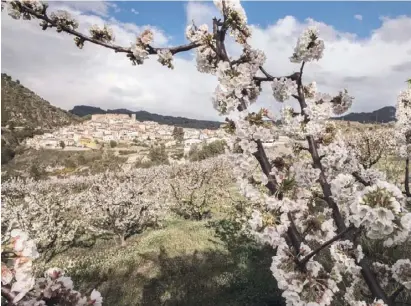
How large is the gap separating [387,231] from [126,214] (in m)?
13.5

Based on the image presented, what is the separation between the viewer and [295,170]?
2.86 metres

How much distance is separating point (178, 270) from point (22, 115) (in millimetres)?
107286

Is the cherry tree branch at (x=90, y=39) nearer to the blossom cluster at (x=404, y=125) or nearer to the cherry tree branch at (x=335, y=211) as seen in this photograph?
the cherry tree branch at (x=335, y=211)

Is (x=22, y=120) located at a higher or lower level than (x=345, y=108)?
lower

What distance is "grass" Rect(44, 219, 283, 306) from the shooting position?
8.82 metres

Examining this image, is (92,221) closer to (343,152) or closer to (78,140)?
(343,152)

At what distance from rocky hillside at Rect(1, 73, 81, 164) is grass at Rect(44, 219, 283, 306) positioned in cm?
7105

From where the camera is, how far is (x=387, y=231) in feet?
5.42

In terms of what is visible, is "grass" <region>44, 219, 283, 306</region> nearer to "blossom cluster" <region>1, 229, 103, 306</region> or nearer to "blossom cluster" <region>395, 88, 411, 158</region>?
"blossom cluster" <region>395, 88, 411, 158</region>

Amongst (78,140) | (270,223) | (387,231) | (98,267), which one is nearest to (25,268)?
(270,223)

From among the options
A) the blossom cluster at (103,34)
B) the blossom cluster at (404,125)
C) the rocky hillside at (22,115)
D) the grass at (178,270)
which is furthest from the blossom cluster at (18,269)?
the rocky hillside at (22,115)

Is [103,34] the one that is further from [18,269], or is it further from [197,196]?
[197,196]

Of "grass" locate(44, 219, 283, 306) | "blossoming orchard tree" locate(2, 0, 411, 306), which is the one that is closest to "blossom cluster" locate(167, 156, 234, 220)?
"grass" locate(44, 219, 283, 306)

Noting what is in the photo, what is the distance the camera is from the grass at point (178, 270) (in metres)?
8.82
